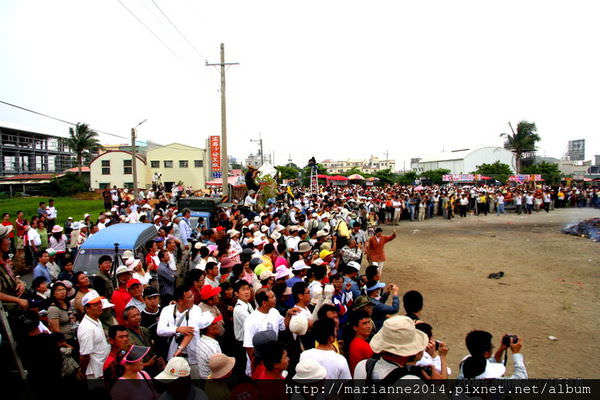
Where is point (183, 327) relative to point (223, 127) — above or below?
below

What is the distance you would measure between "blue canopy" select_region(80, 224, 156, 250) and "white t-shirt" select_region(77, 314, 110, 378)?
158 inches

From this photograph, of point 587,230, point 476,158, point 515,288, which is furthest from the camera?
point 476,158

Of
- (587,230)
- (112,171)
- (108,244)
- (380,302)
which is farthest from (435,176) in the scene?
(380,302)

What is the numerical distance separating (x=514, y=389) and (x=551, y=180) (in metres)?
54.0

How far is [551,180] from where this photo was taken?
47500 millimetres

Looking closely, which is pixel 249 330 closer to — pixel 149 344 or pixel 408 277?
pixel 149 344

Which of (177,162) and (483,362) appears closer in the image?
(483,362)

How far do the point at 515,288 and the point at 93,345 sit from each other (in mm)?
9563

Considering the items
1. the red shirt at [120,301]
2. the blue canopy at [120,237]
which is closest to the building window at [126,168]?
the blue canopy at [120,237]

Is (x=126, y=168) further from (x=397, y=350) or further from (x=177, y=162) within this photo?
(x=397, y=350)

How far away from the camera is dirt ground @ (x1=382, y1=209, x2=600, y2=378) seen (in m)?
6.18

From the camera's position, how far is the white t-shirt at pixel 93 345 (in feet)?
12.1

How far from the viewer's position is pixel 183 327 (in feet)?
12.2

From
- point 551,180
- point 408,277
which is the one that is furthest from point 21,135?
point 551,180
